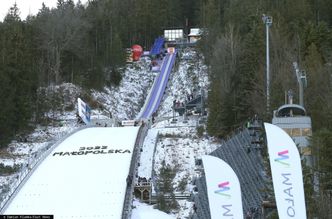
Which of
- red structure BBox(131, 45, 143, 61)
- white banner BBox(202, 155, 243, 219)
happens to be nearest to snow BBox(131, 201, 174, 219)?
white banner BBox(202, 155, 243, 219)

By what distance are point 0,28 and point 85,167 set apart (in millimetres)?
24151

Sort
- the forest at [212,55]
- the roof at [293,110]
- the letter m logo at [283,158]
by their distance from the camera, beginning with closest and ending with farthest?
the letter m logo at [283,158], the roof at [293,110], the forest at [212,55]

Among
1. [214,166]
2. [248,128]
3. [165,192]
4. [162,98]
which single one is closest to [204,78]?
[162,98]

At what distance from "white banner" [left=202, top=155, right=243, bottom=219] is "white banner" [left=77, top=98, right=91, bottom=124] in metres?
28.9

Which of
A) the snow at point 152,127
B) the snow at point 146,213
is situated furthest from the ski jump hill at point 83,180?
the snow at point 152,127

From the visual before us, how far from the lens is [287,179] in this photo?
1118 centimetres

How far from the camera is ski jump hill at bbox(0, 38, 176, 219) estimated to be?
2159cm

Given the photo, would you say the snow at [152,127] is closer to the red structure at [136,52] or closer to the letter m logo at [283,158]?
the red structure at [136,52]

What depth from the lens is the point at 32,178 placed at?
25250 millimetres

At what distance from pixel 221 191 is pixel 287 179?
1.35 metres

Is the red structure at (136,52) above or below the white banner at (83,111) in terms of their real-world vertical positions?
above

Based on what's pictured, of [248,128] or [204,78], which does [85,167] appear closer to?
[248,128]

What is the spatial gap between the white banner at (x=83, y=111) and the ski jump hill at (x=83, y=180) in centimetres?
535

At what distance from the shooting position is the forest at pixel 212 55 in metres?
29.2
